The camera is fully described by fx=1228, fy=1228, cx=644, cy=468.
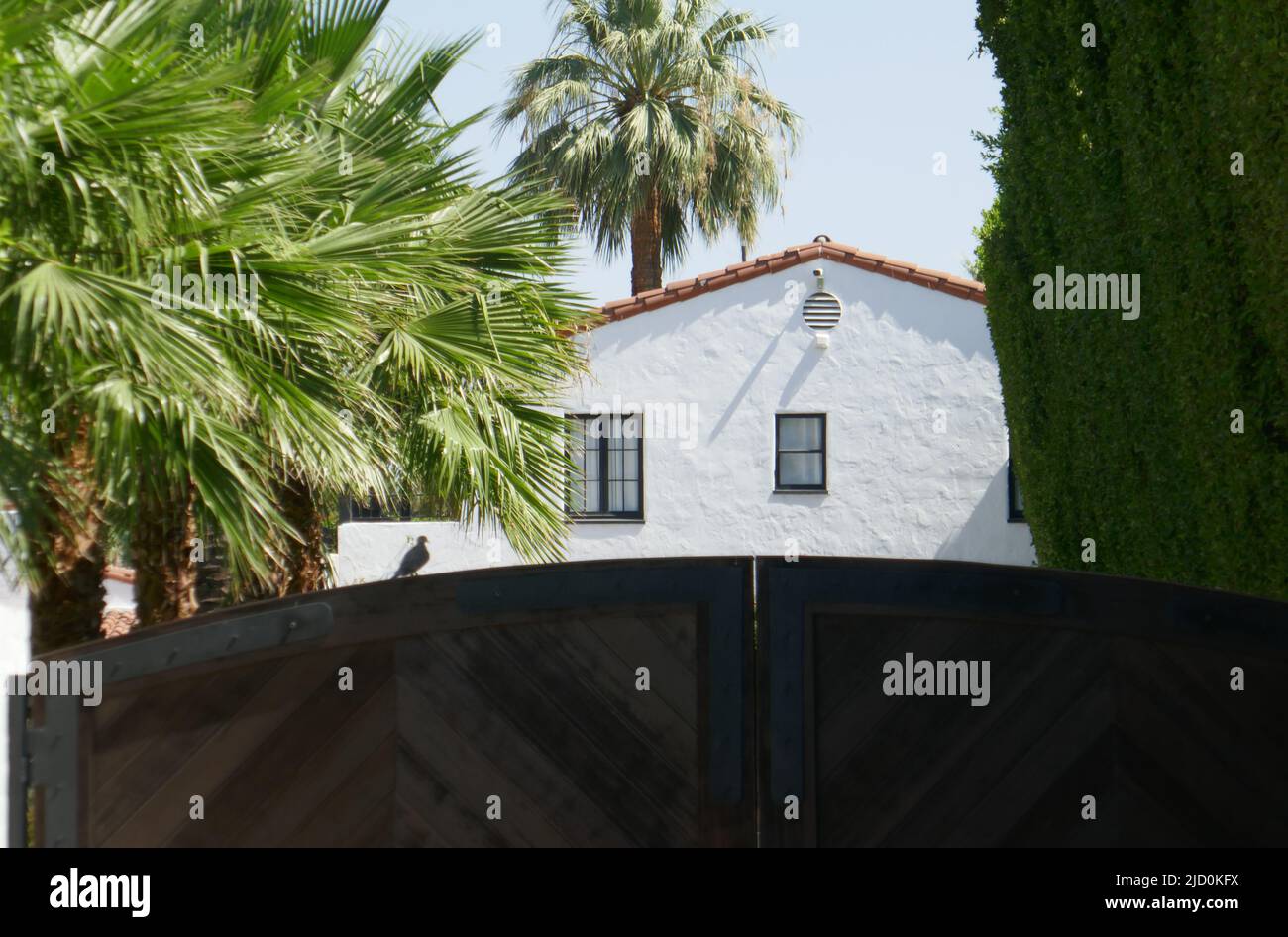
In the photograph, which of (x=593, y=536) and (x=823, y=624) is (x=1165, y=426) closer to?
(x=823, y=624)

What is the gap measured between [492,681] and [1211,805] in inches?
98.1

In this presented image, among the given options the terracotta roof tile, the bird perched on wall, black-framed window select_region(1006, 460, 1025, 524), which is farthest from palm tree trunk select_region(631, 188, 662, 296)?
black-framed window select_region(1006, 460, 1025, 524)

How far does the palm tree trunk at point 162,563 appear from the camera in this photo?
26.1 feet

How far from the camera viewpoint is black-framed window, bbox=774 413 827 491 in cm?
1814

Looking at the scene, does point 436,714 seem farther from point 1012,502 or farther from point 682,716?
point 1012,502

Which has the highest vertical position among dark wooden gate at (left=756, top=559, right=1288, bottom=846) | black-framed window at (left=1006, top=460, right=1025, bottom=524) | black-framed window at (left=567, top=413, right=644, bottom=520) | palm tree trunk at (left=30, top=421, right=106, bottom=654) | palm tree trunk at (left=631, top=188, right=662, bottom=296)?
palm tree trunk at (left=631, top=188, right=662, bottom=296)

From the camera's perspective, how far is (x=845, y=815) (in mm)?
4215

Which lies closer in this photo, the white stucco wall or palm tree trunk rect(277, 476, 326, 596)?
the white stucco wall

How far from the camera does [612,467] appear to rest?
18.6 meters

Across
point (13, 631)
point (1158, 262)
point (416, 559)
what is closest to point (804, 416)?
point (416, 559)

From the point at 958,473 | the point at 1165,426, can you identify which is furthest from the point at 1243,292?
the point at 958,473

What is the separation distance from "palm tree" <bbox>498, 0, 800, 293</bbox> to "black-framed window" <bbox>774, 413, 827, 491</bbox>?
5212 millimetres

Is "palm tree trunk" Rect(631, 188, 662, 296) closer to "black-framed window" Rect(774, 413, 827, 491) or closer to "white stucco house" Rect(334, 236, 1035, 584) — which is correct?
"white stucco house" Rect(334, 236, 1035, 584)
